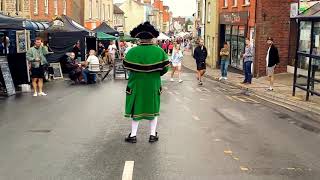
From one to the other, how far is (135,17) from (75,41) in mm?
67023

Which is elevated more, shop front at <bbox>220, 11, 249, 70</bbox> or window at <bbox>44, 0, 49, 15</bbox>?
window at <bbox>44, 0, 49, 15</bbox>

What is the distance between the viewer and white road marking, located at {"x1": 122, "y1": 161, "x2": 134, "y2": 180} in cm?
630

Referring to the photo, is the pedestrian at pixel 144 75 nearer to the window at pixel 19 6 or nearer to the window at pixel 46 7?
the window at pixel 19 6

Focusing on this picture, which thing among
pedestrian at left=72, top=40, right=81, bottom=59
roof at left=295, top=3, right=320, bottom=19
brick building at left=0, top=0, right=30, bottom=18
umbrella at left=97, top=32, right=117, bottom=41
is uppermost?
brick building at left=0, top=0, right=30, bottom=18

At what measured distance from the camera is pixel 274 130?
1016cm

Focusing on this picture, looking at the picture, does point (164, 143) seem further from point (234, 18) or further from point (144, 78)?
point (234, 18)

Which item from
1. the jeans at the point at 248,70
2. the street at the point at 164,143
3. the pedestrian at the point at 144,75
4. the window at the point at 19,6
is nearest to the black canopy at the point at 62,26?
the window at the point at 19,6

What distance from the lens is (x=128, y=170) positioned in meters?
6.63

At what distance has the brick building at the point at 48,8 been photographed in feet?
122

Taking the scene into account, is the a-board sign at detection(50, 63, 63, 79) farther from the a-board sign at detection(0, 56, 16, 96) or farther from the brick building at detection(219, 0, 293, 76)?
the brick building at detection(219, 0, 293, 76)

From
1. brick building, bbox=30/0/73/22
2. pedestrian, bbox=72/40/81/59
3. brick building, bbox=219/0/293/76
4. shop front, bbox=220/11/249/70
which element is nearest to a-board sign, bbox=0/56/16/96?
pedestrian, bbox=72/40/81/59

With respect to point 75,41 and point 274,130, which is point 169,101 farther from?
point 75,41

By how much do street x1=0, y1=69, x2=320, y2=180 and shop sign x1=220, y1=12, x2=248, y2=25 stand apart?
15.1 meters

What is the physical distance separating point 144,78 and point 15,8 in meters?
25.8
